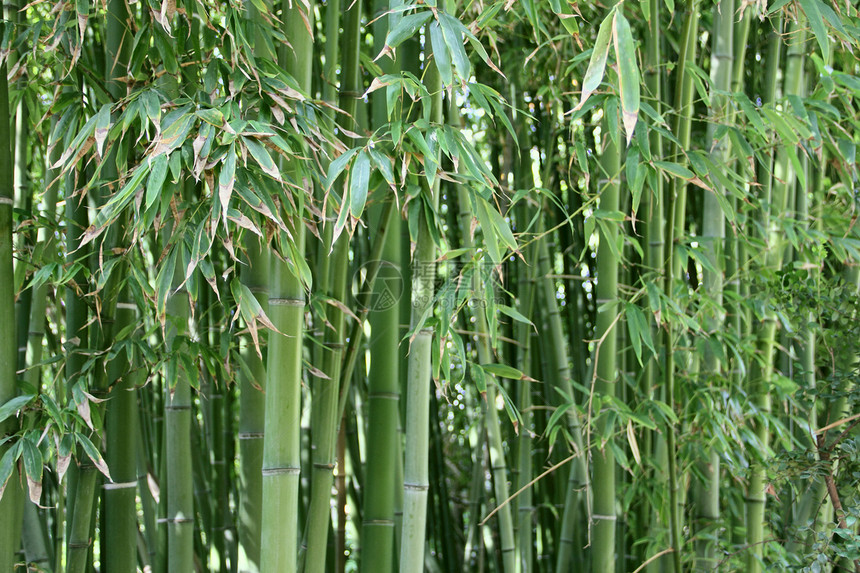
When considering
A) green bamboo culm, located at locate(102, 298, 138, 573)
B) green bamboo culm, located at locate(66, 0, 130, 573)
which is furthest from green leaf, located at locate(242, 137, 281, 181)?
green bamboo culm, located at locate(102, 298, 138, 573)

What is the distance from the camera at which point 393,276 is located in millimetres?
1687

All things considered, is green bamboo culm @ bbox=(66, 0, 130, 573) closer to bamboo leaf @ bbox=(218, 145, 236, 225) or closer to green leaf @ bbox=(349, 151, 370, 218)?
bamboo leaf @ bbox=(218, 145, 236, 225)

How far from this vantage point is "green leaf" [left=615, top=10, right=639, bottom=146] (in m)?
0.81

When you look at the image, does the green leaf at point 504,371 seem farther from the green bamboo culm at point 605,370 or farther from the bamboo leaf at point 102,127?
the bamboo leaf at point 102,127

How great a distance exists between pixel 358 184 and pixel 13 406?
26.3 inches

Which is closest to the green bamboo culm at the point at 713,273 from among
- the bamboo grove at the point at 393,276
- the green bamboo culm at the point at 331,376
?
the bamboo grove at the point at 393,276

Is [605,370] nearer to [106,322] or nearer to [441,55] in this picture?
[441,55]

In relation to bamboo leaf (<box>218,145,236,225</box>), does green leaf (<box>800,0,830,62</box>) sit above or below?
above

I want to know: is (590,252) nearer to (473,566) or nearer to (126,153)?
(473,566)

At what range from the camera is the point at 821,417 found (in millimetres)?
2322

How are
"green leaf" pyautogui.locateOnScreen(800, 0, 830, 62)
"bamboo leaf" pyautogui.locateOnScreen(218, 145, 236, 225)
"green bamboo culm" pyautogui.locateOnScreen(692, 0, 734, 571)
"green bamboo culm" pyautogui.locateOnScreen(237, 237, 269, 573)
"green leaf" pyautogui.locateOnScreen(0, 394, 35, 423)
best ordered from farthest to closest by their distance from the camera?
1. "green bamboo culm" pyautogui.locateOnScreen(692, 0, 734, 571)
2. "green bamboo culm" pyautogui.locateOnScreen(237, 237, 269, 573)
3. "green leaf" pyautogui.locateOnScreen(0, 394, 35, 423)
4. "green leaf" pyautogui.locateOnScreen(800, 0, 830, 62)
5. "bamboo leaf" pyautogui.locateOnScreen(218, 145, 236, 225)

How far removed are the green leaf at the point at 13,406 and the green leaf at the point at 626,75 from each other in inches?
38.6

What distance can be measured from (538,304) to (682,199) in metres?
0.70

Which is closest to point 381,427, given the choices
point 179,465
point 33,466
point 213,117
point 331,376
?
point 331,376
